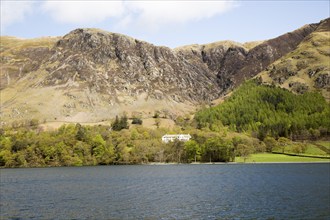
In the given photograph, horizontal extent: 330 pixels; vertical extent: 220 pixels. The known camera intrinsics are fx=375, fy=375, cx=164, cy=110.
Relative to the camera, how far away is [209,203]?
81.8 meters

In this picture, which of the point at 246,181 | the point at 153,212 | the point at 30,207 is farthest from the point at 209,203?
the point at 246,181

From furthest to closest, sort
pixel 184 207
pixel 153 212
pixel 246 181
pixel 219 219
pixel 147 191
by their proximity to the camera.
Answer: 1. pixel 246 181
2. pixel 147 191
3. pixel 184 207
4. pixel 153 212
5. pixel 219 219

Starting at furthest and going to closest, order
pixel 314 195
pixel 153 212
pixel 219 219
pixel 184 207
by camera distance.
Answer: pixel 314 195
pixel 184 207
pixel 153 212
pixel 219 219

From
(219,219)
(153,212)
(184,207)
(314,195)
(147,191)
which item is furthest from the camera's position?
(147,191)

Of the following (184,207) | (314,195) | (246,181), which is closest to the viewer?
(184,207)

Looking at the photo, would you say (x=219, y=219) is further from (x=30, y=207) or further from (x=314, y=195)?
(x=30, y=207)

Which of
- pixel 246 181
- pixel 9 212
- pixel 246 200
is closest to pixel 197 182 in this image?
pixel 246 181

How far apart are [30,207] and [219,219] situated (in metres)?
41.1

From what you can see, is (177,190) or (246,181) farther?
(246,181)

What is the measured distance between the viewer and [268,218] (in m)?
64.8

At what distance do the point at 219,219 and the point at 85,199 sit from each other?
129ft

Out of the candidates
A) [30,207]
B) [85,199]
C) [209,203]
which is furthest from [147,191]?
[30,207]

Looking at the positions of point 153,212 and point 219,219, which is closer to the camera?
point 219,219

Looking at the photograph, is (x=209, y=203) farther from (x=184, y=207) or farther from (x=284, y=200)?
(x=284, y=200)
